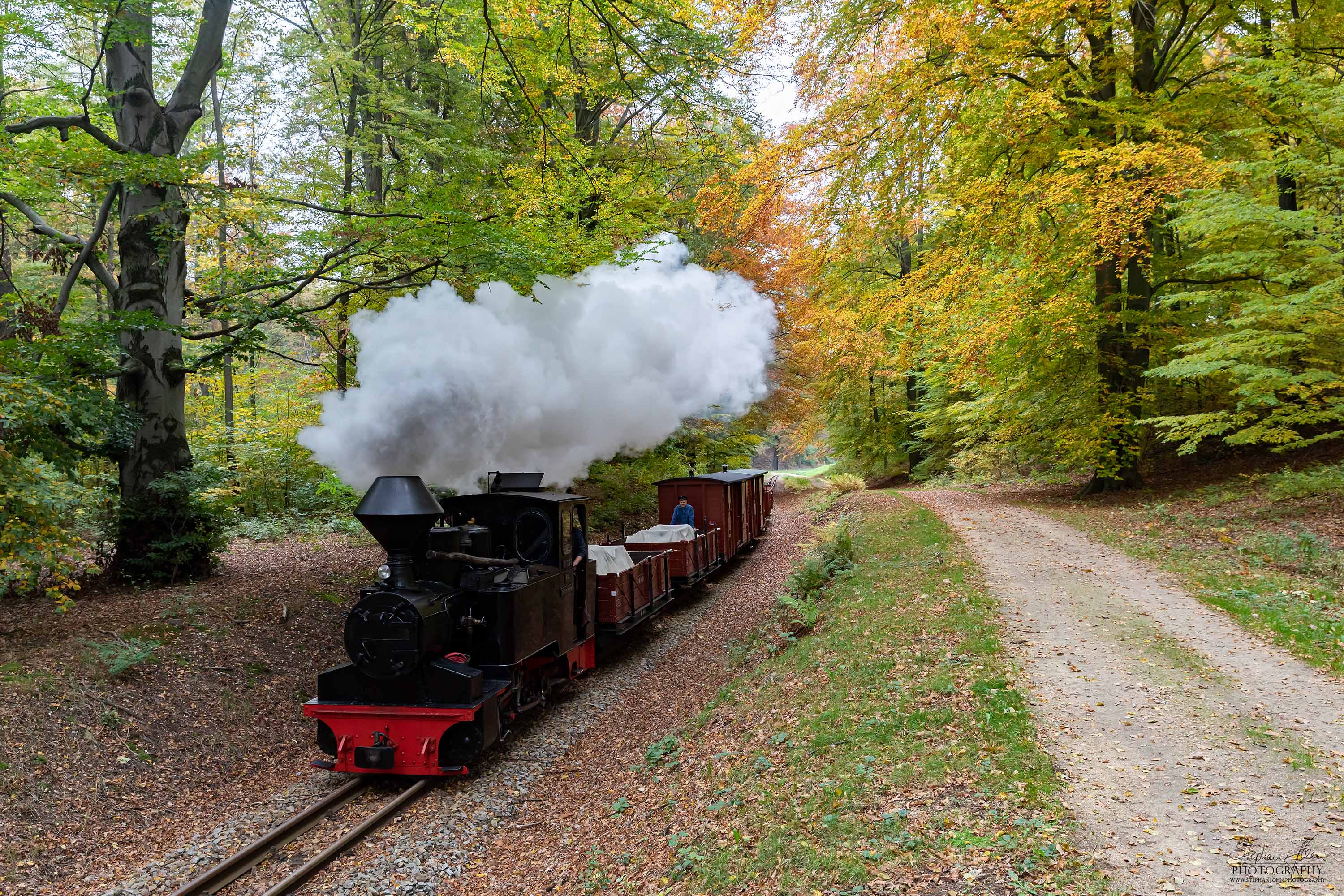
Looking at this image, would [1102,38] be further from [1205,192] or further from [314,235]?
[314,235]

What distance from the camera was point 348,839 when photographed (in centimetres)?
600

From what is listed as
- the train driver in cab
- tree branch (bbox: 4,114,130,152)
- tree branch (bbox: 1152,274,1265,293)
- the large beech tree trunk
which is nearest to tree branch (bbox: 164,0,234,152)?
the large beech tree trunk

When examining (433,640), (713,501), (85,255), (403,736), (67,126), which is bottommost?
(403,736)

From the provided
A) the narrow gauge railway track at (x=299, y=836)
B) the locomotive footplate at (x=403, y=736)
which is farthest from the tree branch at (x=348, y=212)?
the narrow gauge railway track at (x=299, y=836)

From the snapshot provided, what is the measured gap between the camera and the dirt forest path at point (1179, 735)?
4.17m

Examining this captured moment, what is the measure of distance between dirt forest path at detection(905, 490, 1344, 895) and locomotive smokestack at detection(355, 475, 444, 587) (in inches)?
227

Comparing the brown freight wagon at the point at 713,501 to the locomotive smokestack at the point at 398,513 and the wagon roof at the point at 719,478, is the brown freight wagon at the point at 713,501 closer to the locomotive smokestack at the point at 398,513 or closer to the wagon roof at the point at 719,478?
the wagon roof at the point at 719,478

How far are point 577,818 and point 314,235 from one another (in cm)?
861

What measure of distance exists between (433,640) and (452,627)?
0.40 meters

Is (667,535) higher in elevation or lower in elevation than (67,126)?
lower

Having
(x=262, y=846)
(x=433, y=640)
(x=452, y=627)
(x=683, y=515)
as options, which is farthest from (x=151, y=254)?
(x=683, y=515)

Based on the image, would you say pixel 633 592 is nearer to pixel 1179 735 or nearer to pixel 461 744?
pixel 461 744

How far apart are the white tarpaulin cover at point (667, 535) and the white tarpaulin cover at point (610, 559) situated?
7.81 ft

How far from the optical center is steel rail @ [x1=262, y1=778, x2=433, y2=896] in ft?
17.6
